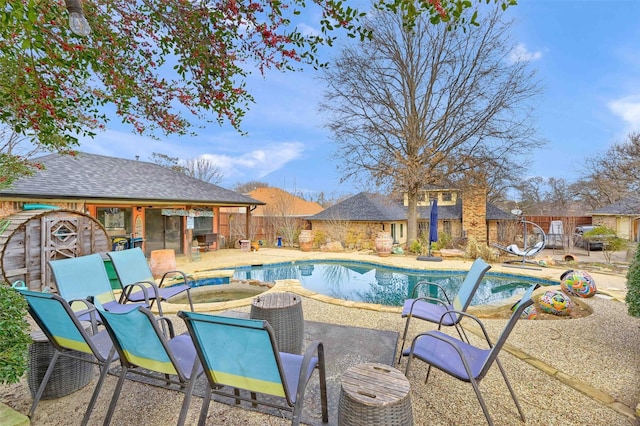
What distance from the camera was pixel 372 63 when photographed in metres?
12.9

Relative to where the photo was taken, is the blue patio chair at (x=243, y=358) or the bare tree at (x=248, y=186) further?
the bare tree at (x=248, y=186)

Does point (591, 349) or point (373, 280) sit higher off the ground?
point (591, 349)

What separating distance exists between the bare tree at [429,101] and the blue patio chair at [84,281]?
10710 mm

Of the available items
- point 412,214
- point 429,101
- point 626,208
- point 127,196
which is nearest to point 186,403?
point 127,196

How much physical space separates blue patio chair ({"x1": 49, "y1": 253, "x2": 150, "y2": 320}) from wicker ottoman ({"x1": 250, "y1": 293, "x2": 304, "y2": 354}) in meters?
1.49

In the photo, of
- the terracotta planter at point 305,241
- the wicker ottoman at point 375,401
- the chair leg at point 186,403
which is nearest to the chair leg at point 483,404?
the wicker ottoman at point 375,401

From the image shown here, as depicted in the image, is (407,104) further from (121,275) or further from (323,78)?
(121,275)

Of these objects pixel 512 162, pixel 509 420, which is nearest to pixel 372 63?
pixel 512 162

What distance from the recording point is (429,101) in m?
12.8

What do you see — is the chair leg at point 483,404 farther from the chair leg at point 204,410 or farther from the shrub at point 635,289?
the shrub at point 635,289

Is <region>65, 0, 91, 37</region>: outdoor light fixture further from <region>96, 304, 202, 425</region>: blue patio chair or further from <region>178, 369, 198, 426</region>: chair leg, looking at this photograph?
<region>178, 369, 198, 426</region>: chair leg

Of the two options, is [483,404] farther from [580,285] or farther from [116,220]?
[116,220]

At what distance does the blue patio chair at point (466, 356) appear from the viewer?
1.99 m

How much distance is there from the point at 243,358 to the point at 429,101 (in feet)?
44.2
